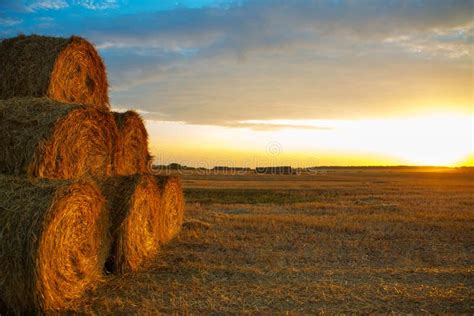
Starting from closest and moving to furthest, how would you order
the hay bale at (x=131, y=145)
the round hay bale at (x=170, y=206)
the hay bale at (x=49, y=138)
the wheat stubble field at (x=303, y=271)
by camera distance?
1. the wheat stubble field at (x=303, y=271)
2. the hay bale at (x=49, y=138)
3. the hay bale at (x=131, y=145)
4. the round hay bale at (x=170, y=206)

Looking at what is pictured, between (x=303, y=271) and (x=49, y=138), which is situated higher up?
(x=49, y=138)

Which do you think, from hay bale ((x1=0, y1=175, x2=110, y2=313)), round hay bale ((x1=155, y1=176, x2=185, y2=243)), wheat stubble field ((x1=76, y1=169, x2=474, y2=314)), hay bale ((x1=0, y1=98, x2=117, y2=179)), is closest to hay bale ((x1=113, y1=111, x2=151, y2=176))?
round hay bale ((x1=155, y1=176, x2=185, y2=243))

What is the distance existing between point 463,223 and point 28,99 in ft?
42.4

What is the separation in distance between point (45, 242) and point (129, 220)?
245cm

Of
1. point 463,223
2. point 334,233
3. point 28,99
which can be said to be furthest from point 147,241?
point 463,223

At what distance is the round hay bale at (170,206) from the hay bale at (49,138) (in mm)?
2474

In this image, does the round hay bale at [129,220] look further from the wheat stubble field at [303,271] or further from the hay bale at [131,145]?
the hay bale at [131,145]

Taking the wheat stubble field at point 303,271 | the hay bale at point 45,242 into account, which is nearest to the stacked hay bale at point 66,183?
the hay bale at point 45,242

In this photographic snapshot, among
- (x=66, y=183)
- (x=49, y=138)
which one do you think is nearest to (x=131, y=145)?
(x=49, y=138)

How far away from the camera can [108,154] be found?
9.36 m

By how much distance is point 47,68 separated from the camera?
947 centimetres

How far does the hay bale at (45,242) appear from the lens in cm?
620

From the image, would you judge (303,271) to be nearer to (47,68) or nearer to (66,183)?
(66,183)

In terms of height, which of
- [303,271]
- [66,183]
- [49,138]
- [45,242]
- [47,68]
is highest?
[47,68]
